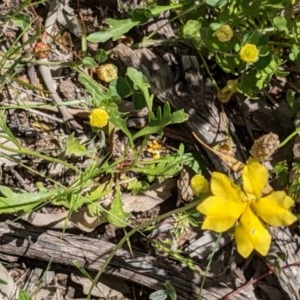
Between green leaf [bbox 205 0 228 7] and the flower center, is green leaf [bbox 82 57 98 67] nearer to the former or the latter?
green leaf [bbox 205 0 228 7]

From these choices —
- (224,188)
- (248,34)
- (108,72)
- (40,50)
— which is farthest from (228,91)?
(224,188)

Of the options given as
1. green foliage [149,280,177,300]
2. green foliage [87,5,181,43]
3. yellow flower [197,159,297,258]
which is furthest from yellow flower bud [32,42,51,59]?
yellow flower [197,159,297,258]

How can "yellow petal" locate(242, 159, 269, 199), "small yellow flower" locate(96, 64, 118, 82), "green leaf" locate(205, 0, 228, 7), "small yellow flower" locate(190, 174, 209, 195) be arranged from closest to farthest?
"yellow petal" locate(242, 159, 269, 199), "small yellow flower" locate(190, 174, 209, 195), "green leaf" locate(205, 0, 228, 7), "small yellow flower" locate(96, 64, 118, 82)

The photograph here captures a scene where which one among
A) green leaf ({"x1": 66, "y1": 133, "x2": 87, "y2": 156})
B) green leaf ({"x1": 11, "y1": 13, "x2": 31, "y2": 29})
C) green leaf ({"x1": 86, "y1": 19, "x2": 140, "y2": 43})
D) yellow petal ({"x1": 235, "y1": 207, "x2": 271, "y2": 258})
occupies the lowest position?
green leaf ({"x1": 66, "y1": 133, "x2": 87, "y2": 156})

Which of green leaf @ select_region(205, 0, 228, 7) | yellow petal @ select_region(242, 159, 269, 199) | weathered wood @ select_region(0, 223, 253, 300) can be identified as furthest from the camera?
weathered wood @ select_region(0, 223, 253, 300)

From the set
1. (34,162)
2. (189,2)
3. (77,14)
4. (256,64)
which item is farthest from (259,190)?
(77,14)

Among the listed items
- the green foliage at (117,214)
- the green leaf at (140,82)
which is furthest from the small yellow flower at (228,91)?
the green foliage at (117,214)
